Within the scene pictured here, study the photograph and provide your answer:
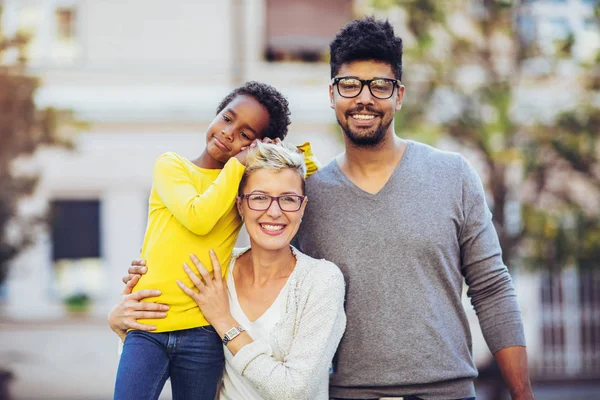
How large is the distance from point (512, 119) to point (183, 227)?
4.98 meters

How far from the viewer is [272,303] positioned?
2.63m

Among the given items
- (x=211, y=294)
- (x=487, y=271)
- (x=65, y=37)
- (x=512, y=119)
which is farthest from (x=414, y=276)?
(x=65, y=37)

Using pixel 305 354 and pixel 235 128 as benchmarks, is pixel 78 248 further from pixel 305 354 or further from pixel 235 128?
pixel 305 354

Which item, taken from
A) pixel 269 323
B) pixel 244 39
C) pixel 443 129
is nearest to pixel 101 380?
pixel 244 39

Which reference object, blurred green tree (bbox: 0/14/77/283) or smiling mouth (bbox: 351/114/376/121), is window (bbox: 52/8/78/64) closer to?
blurred green tree (bbox: 0/14/77/283)

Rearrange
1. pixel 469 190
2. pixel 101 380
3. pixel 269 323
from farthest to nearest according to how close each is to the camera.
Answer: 1. pixel 101 380
2. pixel 469 190
3. pixel 269 323

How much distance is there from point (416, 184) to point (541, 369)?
28.2 feet

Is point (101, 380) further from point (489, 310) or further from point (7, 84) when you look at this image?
point (489, 310)

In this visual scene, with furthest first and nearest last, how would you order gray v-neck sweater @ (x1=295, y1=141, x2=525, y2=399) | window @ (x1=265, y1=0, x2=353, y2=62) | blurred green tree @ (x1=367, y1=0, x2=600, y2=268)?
window @ (x1=265, y1=0, x2=353, y2=62)
blurred green tree @ (x1=367, y1=0, x2=600, y2=268)
gray v-neck sweater @ (x1=295, y1=141, x2=525, y2=399)

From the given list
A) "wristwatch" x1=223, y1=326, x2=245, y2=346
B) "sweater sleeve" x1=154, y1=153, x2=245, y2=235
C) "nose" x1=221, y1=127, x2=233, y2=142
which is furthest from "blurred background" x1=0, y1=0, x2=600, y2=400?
"wristwatch" x1=223, y1=326, x2=245, y2=346

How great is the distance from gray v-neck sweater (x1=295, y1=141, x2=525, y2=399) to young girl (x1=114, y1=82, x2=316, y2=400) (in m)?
0.40

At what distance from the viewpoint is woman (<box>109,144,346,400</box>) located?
2.48m

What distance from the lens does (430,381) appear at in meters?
2.62

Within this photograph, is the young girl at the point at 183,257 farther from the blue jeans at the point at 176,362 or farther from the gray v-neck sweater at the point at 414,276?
the gray v-neck sweater at the point at 414,276
